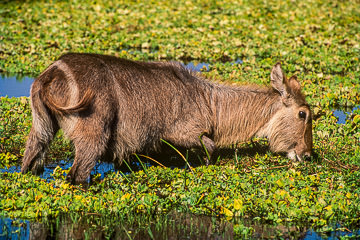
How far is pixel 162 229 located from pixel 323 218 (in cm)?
142

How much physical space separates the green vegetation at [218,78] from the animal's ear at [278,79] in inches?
22.7

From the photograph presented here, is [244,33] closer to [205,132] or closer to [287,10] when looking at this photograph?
[287,10]

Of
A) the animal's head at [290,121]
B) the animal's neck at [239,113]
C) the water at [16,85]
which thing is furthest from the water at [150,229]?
the water at [16,85]

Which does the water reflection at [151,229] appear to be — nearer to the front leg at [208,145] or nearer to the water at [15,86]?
the front leg at [208,145]

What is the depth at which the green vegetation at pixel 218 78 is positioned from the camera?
15.2ft

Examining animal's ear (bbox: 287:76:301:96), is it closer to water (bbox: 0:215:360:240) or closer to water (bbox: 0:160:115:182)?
water (bbox: 0:215:360:240)

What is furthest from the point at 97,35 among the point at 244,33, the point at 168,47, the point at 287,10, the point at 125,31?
the point at 287,10

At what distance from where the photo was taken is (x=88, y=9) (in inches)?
477

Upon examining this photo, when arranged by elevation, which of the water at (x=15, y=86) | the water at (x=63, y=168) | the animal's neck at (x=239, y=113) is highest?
the animal's neck at (x=239, y=113)

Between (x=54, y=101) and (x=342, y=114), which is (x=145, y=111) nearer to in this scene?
(x=54, y=101)

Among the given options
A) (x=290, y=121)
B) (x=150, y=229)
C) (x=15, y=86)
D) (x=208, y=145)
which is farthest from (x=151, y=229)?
(x=15, y=86)

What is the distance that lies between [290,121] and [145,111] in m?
1.71

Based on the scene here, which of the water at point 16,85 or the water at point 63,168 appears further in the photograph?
the water at point 16,85

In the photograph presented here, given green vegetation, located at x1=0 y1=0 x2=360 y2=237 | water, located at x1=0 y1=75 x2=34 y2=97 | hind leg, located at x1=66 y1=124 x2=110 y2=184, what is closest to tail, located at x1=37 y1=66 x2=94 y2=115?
hind leg, located at x1=66 y1=124 x2=110 y2=184
